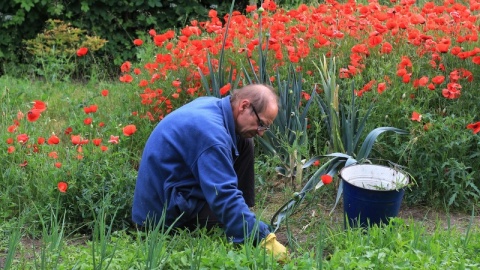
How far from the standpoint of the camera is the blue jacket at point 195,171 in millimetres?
3340

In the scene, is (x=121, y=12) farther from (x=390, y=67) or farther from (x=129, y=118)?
(x=390, y=67)

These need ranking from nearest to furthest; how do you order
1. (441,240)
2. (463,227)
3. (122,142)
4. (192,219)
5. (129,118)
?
(441,240)
(192,219)
(463,227)
(122,142)
(129,118)

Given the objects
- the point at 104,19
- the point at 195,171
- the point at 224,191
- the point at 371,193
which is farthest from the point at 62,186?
the point at 104,19

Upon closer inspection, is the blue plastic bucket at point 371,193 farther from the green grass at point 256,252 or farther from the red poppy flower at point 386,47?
the red poppy flower at point 386,47

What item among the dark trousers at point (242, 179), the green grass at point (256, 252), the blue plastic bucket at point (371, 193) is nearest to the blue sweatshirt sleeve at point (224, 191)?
the green grass at point (256, 252)

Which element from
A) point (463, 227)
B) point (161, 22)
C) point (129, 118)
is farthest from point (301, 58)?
point (161, 22)

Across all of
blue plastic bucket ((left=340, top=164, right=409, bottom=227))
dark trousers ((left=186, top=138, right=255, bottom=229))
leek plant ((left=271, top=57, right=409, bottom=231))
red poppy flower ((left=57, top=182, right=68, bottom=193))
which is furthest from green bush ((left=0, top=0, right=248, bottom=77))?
blue plastic bucket ((left=340, top=164, right=409, bottom=227))

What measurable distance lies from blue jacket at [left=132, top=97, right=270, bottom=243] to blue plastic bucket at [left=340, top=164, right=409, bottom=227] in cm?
51

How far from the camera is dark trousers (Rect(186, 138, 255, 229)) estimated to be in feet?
12.3

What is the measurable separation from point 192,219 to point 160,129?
507 mm

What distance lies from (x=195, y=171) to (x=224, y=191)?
0.25 m

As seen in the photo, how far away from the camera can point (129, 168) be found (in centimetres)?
450

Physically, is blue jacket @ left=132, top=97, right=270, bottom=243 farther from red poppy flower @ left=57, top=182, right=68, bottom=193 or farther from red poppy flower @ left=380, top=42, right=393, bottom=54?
red poppy flower @ left=380, top=42, right=393, bottom=54

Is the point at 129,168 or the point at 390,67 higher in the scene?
the point at 390,67
